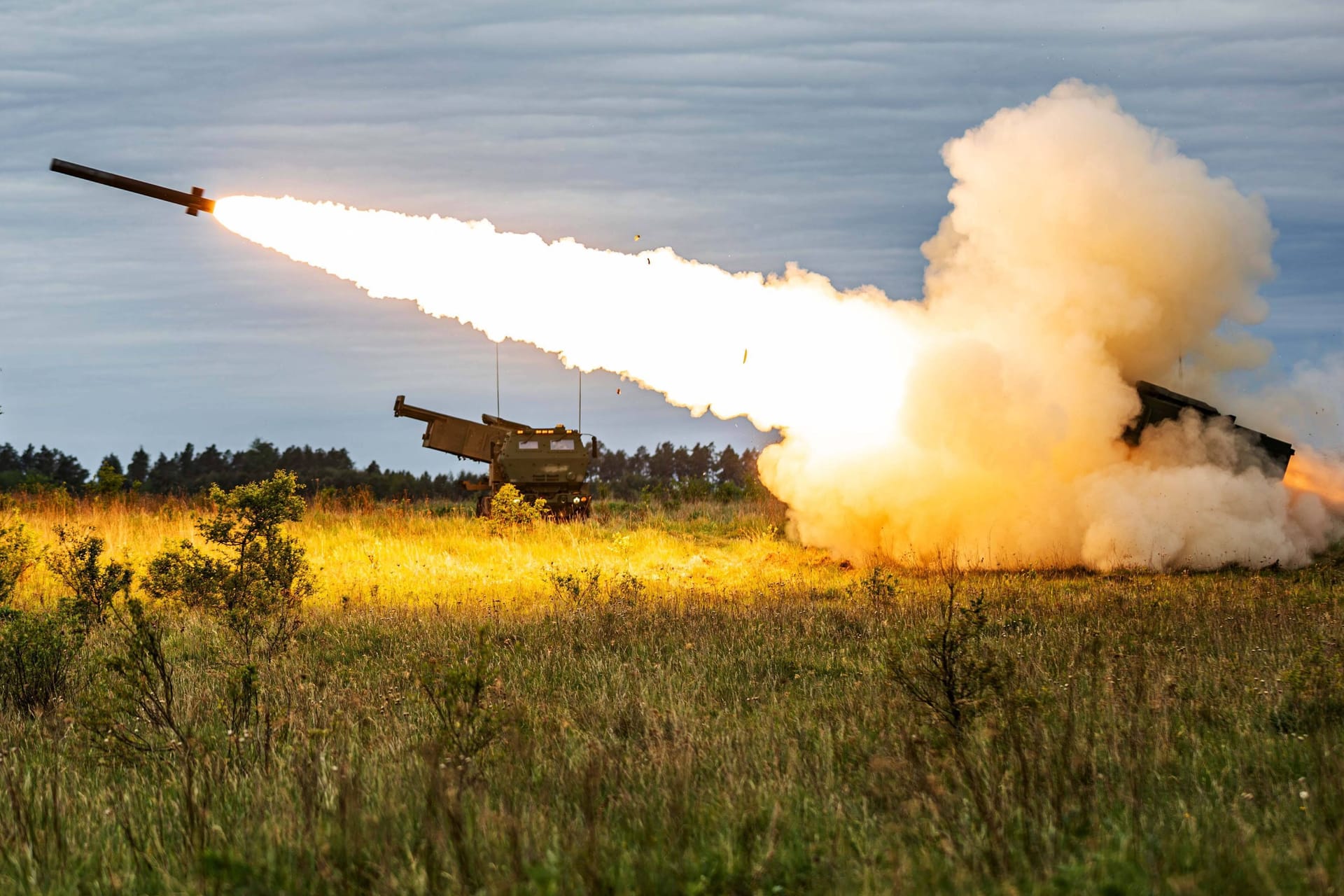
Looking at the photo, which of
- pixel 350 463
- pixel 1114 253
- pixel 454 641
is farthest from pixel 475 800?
pixel 350 463

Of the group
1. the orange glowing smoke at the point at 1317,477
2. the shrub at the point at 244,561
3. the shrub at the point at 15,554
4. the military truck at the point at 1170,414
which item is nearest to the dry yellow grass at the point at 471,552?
the shrub at the point at 15,554

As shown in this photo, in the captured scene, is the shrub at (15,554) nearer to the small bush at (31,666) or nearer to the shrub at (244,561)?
the shrub at (244,561)

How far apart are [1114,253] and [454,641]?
15.0 metres

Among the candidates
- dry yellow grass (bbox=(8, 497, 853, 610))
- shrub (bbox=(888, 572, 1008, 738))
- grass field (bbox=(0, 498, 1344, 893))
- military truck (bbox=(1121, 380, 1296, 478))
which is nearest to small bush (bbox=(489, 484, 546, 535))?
dry yellow grass (bbox=(8, 497, 853, 610))

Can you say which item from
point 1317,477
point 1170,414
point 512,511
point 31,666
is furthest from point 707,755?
point 512,511

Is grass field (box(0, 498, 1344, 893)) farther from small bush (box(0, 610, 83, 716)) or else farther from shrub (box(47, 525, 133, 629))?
shrub (box(47, 525, 133, 629))

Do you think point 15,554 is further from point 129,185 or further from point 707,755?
point 707,755

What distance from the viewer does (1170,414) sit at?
2214 cm

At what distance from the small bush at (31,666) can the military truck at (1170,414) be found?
18.0m

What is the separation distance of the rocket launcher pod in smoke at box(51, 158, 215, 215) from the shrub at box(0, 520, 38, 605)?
5714mm

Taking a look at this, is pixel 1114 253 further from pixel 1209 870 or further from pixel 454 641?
pixel 1209 870

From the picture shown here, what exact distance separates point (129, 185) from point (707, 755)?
1541cm

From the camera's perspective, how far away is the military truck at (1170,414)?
22.0m

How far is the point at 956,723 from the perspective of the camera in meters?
8.44
